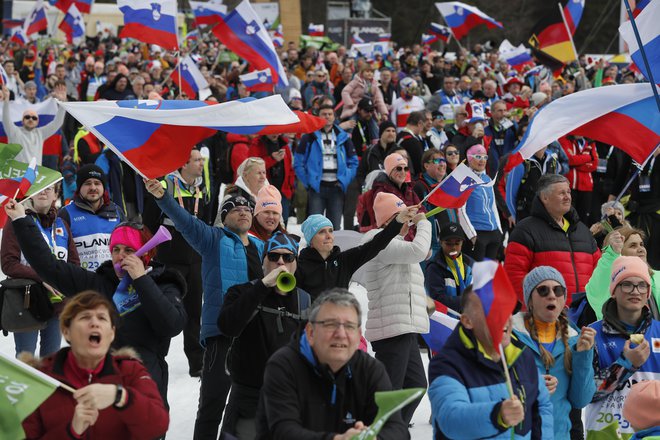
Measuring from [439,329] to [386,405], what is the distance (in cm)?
238

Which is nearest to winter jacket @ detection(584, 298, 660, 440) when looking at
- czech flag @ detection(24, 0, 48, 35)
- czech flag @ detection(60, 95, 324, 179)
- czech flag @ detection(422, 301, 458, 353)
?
czech flag @ detection(422, 301, 458, 353)

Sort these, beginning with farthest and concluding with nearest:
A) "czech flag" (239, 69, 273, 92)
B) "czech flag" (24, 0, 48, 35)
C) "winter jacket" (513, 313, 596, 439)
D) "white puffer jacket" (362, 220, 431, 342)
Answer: "czech flag" (24, 0, 48, 35), "czech flag" (239, 69, 273, 92), "white puffer jacket" (362, 220, 431, 342), "winter jacket" (513, 313, 596, 439)

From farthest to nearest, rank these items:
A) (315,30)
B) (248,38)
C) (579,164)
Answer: (315,30)
(248,38)
(579,164)

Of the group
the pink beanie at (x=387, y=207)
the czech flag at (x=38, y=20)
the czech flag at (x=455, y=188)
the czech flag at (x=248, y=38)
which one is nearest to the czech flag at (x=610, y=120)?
the czech flag at (x=455, y=188)

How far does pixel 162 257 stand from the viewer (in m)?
8.27

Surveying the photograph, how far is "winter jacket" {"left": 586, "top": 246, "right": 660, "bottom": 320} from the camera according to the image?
627 centimetres

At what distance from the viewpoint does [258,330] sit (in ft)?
18.6

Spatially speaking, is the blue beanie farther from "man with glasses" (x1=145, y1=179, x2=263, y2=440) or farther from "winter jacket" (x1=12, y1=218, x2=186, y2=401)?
"winter jacket" (x1=12, y1=218, x2=186, y2=401)

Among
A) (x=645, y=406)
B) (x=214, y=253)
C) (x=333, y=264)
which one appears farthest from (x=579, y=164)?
(x=645, y=406)

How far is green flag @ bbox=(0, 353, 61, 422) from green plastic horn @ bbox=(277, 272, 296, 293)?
1.51 m

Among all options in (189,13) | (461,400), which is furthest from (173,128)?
(189,13)

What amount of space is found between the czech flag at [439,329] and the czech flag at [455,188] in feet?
3.65

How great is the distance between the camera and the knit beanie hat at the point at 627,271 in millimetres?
5617

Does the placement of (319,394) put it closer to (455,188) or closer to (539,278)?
(539,278)
